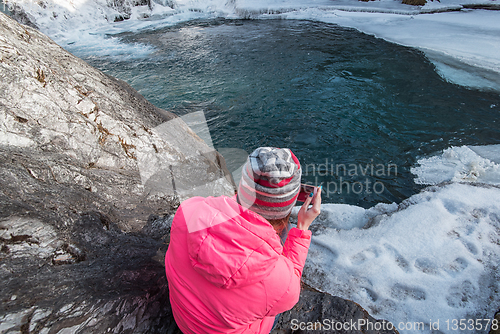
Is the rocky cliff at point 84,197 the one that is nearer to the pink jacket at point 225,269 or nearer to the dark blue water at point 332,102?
the pink jacket at point 225,269

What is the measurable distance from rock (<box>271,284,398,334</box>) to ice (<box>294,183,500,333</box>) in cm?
35

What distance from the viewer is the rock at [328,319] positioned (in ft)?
5.97

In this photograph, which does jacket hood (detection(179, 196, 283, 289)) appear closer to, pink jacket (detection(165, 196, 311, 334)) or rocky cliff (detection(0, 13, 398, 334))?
pink jacket (detection(165, 196, 311, 334))

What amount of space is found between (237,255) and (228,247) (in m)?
0.05

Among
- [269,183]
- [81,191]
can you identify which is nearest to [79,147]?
[81,191]

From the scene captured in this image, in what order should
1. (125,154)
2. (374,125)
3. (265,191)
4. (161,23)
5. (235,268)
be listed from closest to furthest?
(235,268) → (265,191) → (125,154) → (374,125) → (161,23)

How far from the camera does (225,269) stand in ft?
3.45

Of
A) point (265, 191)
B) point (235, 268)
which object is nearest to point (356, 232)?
point (265, 191)

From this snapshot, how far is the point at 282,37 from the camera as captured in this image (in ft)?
32.3

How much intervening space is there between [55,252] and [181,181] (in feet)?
4.98

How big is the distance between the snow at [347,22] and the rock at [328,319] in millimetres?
6348

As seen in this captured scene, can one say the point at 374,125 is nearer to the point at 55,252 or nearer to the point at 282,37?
the point at 55,252

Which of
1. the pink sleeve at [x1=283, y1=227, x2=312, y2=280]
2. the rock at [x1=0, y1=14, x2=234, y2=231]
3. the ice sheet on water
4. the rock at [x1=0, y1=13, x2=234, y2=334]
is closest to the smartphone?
the pink sleeve at [x1=283, y1=227, x2=312, y2=280]

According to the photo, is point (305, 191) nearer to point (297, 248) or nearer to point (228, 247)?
point (297, 248)
